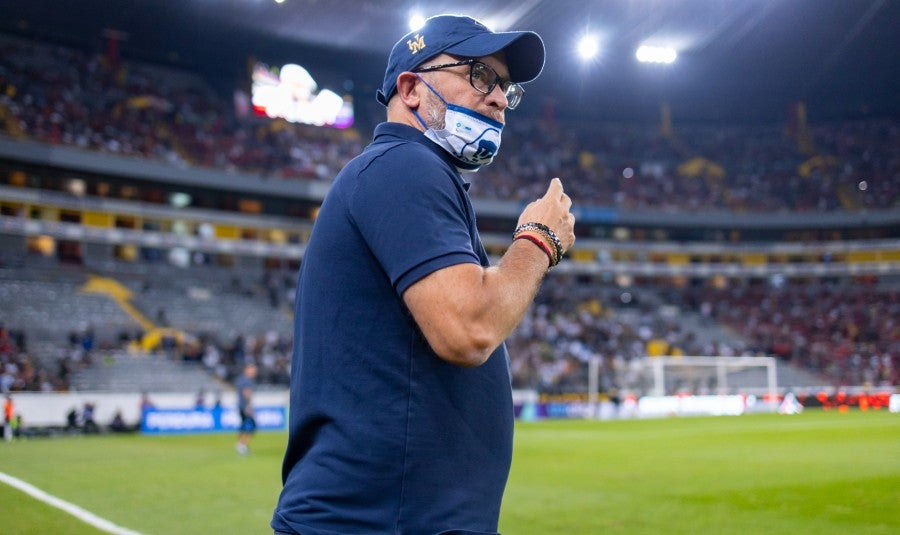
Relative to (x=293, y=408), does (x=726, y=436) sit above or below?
below

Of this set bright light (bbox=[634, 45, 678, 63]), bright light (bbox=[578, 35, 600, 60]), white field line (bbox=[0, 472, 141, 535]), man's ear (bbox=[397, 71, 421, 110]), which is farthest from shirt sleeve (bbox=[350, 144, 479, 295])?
bright light (bbox=[634, 45, 678, 63])

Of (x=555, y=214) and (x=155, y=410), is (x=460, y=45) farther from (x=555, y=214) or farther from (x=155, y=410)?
(x=155, y=410)

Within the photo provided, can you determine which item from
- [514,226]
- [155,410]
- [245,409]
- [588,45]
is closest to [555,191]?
[245,409]

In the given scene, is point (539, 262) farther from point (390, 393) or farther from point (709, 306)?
point (709, 306)

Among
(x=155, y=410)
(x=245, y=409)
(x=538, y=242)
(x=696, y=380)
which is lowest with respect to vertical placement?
(x=155, y=410)

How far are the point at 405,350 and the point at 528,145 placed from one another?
2696 inches

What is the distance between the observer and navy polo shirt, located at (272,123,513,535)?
2.37 m

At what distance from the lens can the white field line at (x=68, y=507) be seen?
Result: 34.0 ft

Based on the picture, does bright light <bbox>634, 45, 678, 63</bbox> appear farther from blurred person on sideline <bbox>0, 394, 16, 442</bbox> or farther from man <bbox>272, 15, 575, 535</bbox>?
man <bbox>272, 15, 575, 535</bbox>

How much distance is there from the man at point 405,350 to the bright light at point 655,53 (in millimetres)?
52355

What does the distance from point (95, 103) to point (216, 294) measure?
554 inches

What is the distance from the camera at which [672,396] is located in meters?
47.3

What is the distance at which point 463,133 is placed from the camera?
2.76 m

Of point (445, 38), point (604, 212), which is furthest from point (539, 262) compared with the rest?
point (604, 212)
